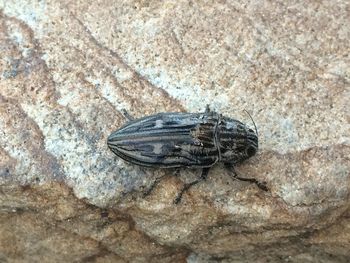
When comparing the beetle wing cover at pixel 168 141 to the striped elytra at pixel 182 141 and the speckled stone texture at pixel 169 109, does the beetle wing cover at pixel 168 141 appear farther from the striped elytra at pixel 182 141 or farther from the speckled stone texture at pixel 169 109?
the speckled stone texture at pixel 169 109

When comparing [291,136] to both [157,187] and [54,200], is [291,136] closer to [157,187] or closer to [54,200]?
[157,187]

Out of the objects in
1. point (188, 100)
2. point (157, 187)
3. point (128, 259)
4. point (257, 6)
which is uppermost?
point (257, 6)

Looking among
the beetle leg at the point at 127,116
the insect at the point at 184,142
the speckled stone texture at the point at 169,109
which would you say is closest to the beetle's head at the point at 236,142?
the insect at the point at 184,142

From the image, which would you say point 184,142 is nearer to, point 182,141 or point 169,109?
point 182,141

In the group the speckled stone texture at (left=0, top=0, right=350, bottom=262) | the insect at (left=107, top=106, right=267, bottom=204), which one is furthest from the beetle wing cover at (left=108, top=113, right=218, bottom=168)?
the speckled stone texture at (left=0, top=0, right=350, bottom=262)

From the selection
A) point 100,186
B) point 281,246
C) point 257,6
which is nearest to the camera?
point 100,186

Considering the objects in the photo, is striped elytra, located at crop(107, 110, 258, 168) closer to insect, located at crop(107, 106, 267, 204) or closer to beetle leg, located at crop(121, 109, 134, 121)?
insect, located at crop(107, 106, 267, 204)

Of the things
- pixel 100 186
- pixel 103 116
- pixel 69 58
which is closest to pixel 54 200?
pixel 100 186
